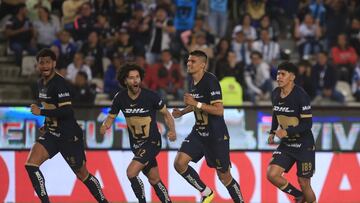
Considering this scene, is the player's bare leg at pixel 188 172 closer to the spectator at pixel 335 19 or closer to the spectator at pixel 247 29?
the spectator at pixel 247 29

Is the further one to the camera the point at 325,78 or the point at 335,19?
the point at 335,19

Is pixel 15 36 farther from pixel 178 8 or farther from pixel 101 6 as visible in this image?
pixel 178 8

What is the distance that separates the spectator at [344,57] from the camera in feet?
66.5

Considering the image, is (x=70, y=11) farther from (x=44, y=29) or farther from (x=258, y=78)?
(x=258, y=78)

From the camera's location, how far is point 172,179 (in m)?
16.2

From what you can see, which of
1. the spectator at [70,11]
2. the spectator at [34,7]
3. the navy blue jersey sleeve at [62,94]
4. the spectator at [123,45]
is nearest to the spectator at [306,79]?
the spectator at [123,45]

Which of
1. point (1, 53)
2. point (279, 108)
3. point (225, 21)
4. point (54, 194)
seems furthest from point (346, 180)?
point (1, 53)

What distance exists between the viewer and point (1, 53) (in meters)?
20.3

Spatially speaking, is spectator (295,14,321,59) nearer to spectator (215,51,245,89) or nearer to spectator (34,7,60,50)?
spectator (215,51,245,89)

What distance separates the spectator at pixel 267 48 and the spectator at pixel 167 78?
1.94m

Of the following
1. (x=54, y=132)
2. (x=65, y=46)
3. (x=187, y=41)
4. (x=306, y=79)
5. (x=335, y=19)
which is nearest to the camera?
(x=54, y=132)

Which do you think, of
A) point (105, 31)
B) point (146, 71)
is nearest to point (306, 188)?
point (146, 71)

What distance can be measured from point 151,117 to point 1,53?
7.49 m

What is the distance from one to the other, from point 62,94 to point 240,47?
7278 millimetres
